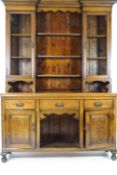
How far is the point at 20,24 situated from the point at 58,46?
634 millimetres

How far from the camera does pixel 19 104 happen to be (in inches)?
128

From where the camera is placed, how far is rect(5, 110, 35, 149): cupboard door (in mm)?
3266

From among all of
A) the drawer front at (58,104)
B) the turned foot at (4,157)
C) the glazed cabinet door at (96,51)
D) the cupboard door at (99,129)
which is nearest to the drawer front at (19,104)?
the drawer front at (58,104)

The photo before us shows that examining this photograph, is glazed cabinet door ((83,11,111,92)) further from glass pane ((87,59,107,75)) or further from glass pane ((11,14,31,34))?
glass pane ((11,14,31,34))

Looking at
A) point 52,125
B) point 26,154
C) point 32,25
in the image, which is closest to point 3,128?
point 26,154

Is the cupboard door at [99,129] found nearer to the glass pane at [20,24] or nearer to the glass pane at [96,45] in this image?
the glass pane at [96,45]

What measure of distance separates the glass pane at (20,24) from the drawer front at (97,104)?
1.29 metres

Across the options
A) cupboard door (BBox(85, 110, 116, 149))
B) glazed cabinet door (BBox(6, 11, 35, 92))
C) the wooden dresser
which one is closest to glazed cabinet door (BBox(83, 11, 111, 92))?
the wooden dresser

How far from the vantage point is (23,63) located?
374cm

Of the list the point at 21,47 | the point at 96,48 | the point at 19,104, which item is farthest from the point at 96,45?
the point at 19,104

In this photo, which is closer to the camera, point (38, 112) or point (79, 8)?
point (38, 112)
